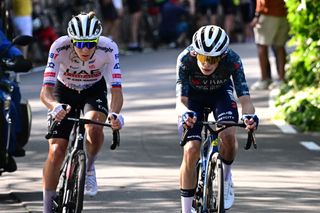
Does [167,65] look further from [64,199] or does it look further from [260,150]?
[64,199]

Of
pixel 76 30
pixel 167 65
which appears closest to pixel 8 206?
pixel 76 30

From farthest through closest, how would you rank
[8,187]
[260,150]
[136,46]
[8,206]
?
[136,46] < [260,150] < [8,187] < [8,206]

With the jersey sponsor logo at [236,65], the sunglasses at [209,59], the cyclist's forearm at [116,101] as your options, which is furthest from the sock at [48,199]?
the jersey sponsor logo at [236,65]

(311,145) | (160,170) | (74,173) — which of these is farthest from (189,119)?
(311,145)

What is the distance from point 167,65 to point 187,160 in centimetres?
1603

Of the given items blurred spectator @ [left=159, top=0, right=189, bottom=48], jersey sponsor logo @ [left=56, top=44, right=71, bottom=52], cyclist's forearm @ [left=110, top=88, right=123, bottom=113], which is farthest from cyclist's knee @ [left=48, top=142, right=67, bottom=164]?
blurred spectator @ [left=159, top=0, right=189, bottom=48]

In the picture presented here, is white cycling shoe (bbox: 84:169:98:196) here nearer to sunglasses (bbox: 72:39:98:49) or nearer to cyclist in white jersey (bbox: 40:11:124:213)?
cyclist in white jersey (bbox: 40:11:124:213)

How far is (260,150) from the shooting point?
15.1 m

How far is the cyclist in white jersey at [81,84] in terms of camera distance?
1031 cm

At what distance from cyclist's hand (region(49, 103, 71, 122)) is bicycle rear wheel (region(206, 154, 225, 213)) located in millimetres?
1131

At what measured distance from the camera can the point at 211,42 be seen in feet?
32.9

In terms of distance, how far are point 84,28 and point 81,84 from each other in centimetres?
65

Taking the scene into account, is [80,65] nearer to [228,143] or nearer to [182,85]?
[182,85]

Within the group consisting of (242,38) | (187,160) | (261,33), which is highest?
(187,160)
